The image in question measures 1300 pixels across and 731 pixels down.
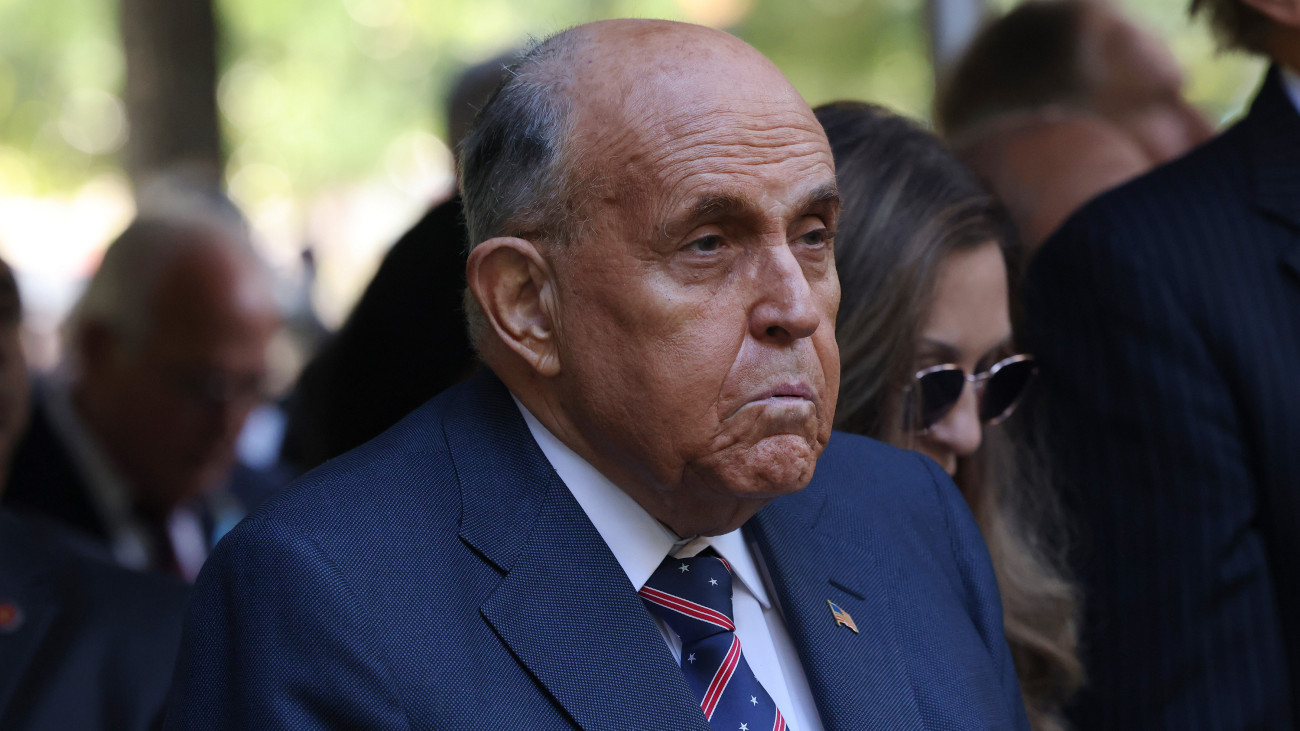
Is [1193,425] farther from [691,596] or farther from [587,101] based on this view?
[587,101]

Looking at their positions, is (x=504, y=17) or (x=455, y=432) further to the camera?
(x=504, y=17)

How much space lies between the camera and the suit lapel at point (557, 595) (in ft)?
5.09

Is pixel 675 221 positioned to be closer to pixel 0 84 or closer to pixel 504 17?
pixel 504 17

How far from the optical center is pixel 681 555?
1.76 m

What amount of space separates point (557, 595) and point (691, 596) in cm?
21

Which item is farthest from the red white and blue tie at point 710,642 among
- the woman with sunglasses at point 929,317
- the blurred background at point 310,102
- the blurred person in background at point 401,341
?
the blurred background at point 310,102

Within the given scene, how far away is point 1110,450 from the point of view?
109 inches

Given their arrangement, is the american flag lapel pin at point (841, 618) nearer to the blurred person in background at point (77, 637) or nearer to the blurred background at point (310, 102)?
the blurred person in background at point (77, 637)

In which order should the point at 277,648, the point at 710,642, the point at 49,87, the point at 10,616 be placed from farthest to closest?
1. the point at 49,87
2. the point at 10,616
3. the point at 710,642
4. the point at 277,648

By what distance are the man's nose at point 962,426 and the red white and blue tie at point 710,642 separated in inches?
36.0

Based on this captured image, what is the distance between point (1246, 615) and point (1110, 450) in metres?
0.44

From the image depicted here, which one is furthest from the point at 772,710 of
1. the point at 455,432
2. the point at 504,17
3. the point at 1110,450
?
the point at 504,17

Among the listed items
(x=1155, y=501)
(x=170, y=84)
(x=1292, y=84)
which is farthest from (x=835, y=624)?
(x=170, y=84)

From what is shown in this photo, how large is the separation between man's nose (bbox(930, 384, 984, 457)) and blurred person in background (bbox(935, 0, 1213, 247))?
36.0 inches
